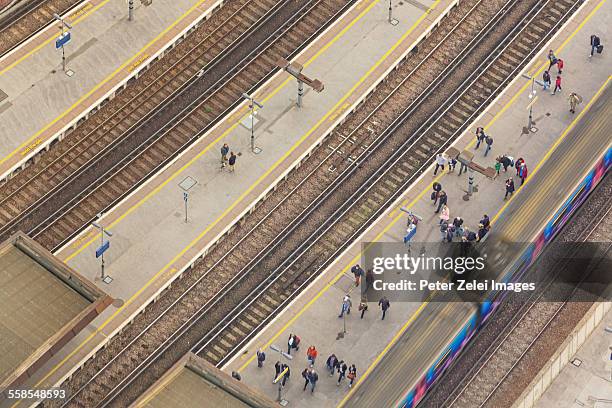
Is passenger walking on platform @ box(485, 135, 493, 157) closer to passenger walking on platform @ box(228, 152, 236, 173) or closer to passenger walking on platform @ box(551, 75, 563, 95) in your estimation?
passenger walking on platform @ box(551, 75, 563, 95)

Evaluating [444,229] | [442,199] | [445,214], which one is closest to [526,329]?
[444,229]

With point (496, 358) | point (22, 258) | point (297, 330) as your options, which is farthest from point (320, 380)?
point (22, 258)

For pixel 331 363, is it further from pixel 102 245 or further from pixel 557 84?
pixel 557 84

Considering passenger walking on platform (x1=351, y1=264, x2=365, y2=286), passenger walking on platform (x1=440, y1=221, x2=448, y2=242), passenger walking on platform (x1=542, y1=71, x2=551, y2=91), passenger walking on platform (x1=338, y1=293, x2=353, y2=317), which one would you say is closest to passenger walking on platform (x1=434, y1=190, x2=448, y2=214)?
passenger walking on platform (x1=440, y1=221, x2=448, y2=242)

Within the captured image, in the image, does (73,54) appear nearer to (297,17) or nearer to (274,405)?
(297,17)

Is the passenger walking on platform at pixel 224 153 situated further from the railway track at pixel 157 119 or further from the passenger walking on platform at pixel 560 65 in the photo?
the passenger walking on platform at pixel 560 65

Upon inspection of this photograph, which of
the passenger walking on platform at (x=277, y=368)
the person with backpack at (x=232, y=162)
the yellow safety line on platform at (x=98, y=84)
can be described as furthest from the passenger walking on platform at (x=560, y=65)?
the passenger walking on platform at (x=277, y=368)

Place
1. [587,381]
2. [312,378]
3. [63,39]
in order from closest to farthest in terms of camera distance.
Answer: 1. [312,378]
2. [587,381]
3. [63,39]
